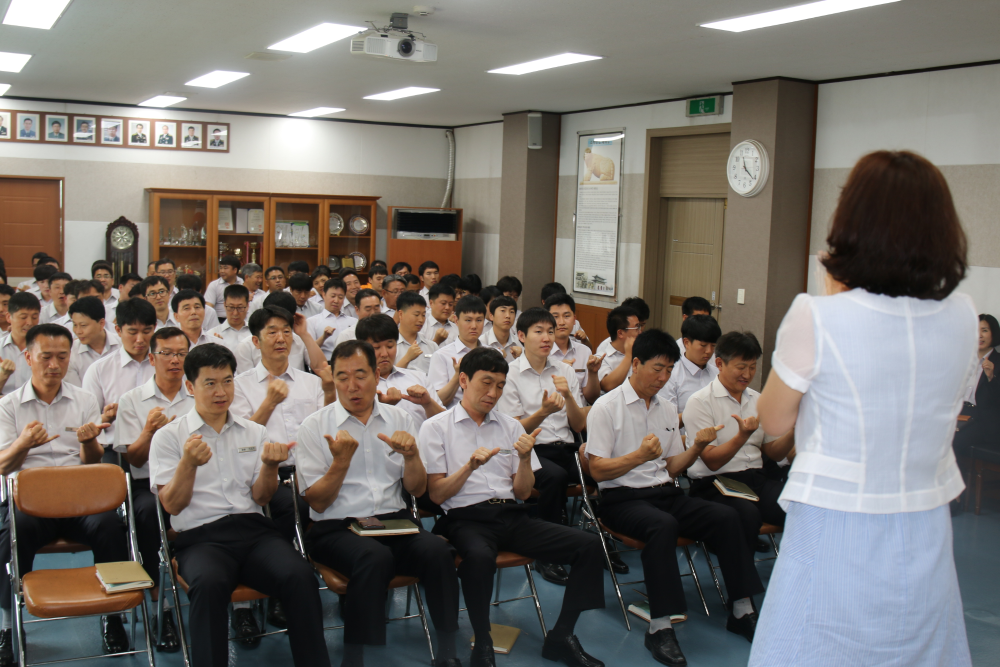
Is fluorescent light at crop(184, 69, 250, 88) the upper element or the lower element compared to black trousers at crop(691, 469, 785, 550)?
upper

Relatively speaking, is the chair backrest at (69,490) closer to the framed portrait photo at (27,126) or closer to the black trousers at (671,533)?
the black trousers at (671,533)

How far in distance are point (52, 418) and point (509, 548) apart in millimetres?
2153

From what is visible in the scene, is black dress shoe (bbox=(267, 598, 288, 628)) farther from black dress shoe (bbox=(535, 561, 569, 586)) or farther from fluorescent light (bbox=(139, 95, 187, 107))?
fluorescent light (bbox=(139, 95, 187, 107))

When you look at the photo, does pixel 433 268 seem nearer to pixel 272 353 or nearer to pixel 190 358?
pixel 272 353

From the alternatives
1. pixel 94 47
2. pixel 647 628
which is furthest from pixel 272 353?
pixel 94 47

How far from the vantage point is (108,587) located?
2838 millimetres

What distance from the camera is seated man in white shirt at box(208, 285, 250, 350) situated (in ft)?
20.0

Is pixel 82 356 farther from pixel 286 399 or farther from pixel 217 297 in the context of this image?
pixel 217 297

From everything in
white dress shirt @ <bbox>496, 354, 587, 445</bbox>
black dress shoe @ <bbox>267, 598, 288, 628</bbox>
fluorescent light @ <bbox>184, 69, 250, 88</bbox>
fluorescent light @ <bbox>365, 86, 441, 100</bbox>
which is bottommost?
black dress shoe @ <bbox>267, 598, 288, 628</bbox>

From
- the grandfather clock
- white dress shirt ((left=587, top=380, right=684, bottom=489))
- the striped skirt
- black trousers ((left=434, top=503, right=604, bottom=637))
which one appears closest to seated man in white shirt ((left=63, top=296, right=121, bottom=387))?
black trousers ((left=434, top=503, right=604, bottom=637))

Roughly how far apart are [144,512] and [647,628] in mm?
2272

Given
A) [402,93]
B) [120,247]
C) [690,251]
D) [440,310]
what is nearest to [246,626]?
[440,310]

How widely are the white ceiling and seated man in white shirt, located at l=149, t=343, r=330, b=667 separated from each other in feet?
9.19

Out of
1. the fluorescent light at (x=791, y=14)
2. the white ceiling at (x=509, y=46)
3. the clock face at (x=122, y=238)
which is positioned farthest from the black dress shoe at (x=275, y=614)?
the clock face at (x=122, y=238)
